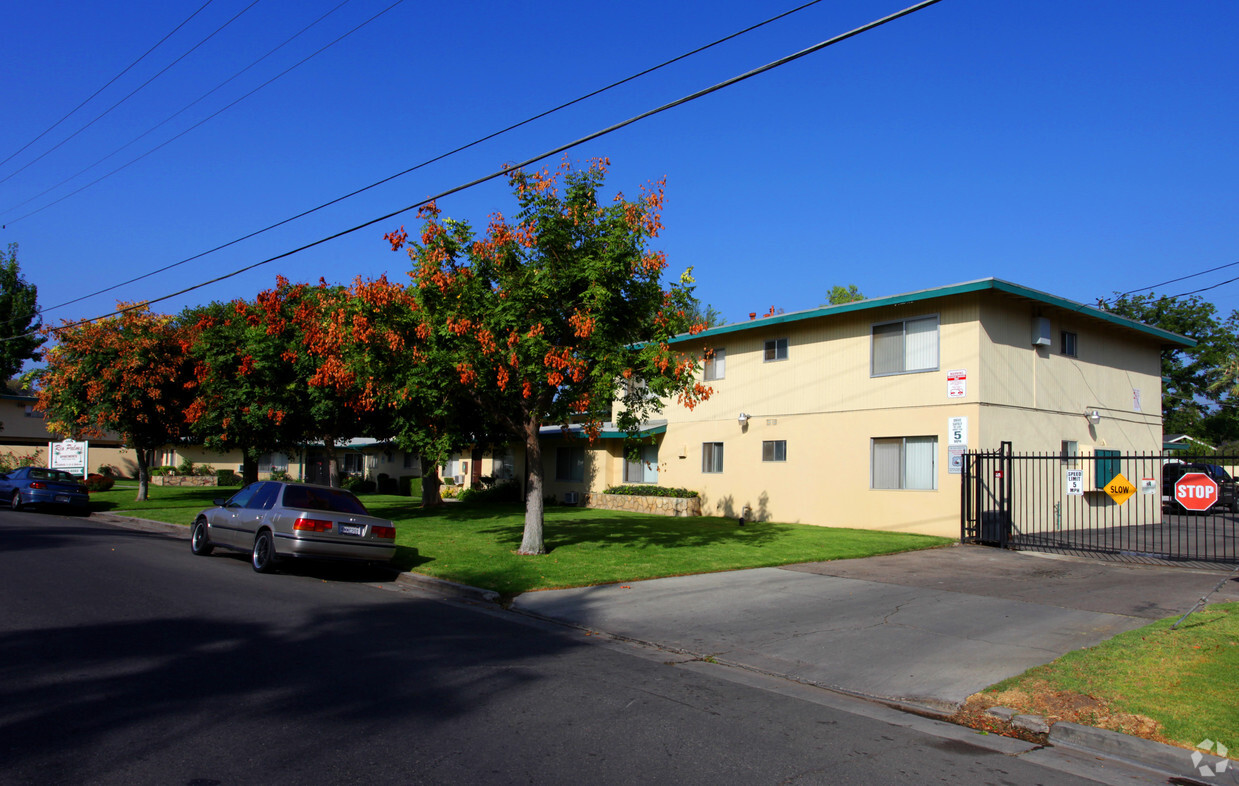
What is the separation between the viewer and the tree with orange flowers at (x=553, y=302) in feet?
43.2

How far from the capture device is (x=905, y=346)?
787 inches

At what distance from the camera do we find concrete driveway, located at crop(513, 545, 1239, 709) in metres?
8.01

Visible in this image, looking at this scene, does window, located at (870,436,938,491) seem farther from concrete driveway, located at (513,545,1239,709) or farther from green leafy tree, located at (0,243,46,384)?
green leafy tree, located at (0,243,46,384)

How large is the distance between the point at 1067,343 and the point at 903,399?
531 centimetres

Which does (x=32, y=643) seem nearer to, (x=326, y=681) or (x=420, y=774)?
(x=326, y=681)

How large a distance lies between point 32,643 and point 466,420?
1236 cm

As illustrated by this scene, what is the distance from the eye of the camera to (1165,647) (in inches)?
320

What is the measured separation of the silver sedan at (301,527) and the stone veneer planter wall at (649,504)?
13.5 metres

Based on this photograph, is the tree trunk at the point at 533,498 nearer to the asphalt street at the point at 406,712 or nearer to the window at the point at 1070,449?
the asphalt street at the point at 406,712

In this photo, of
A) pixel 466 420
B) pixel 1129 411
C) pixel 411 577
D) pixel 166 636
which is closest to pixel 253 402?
pixel 466 420

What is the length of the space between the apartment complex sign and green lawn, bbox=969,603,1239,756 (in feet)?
110

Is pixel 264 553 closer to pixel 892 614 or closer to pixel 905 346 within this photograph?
pixel 892 614

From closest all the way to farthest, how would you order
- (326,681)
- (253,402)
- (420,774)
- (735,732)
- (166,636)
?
(420,774) → (735,732) → (326,681) → (166,636) → (253,402)

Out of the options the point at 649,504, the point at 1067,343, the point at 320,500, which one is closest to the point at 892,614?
the point at 320,500
